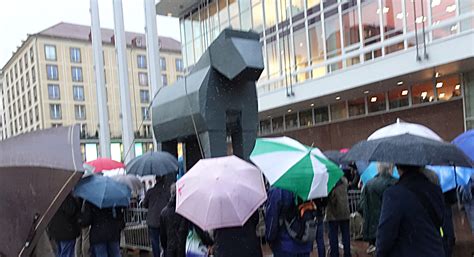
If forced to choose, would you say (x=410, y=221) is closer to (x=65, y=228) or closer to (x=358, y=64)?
(x=65, y=228)

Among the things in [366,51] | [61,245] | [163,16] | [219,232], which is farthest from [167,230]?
[163,16]

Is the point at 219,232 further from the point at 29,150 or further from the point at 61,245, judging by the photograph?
the point at 61,245

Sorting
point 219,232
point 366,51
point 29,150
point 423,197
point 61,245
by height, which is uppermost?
point 366,51

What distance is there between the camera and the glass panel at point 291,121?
26250 mm

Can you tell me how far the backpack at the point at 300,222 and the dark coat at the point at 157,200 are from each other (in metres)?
2.85

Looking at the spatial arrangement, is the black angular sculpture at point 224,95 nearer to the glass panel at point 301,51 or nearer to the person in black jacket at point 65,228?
the person in black jacket at point 65,228

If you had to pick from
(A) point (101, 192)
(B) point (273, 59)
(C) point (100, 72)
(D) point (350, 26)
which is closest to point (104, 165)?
(A) point (101, 192)

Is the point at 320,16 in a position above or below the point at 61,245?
above

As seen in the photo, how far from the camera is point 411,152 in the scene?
402cm

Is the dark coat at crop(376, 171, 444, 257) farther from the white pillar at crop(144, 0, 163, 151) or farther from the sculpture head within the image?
the white pillar at crop(144, 0, 163, 151)

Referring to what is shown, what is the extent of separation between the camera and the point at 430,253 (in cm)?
404

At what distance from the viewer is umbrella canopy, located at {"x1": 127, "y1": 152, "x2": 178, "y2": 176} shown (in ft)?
Result: 26.3

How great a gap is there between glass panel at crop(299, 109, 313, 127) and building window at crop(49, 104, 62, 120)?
6551cm

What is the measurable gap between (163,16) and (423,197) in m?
31.0
